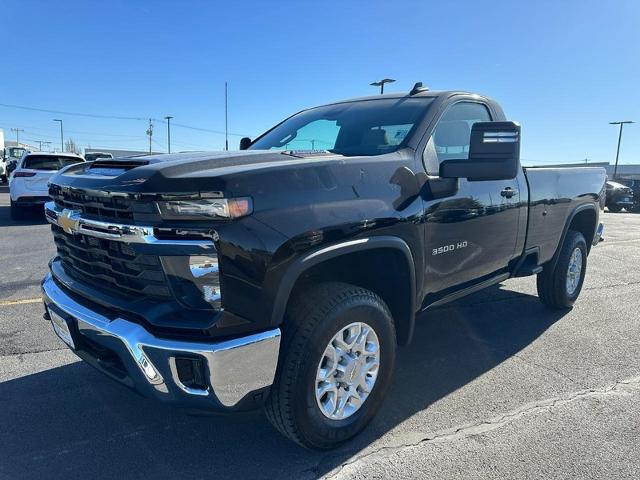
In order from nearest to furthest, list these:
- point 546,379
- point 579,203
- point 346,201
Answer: point 346,201 < point 546,379 < point 579,203

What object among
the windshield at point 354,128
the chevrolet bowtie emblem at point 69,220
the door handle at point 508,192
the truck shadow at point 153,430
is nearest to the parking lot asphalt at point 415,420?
the truck shadow at point 153,430

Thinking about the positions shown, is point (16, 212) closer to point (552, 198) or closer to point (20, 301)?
point (20, 301)

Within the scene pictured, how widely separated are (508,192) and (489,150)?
107 cm

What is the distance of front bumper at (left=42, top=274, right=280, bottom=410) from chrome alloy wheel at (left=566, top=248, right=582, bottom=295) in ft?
13.5

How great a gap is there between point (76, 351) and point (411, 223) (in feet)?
6.47

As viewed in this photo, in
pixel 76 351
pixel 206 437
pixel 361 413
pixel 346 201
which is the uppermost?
pixel 346 201

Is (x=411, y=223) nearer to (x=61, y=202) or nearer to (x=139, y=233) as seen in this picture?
(x=139, y=233)

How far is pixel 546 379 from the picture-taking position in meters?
3.64

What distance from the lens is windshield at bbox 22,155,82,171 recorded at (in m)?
11.7

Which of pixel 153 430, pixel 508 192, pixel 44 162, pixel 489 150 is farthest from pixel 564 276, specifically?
pixel 44 162

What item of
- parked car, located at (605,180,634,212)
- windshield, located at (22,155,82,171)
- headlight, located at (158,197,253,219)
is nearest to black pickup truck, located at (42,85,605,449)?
headlight, located at (158,197,253,219)

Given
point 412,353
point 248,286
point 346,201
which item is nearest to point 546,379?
point 412,353

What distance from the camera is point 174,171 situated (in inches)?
88.6

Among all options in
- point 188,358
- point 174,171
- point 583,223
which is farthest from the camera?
point 583,223
